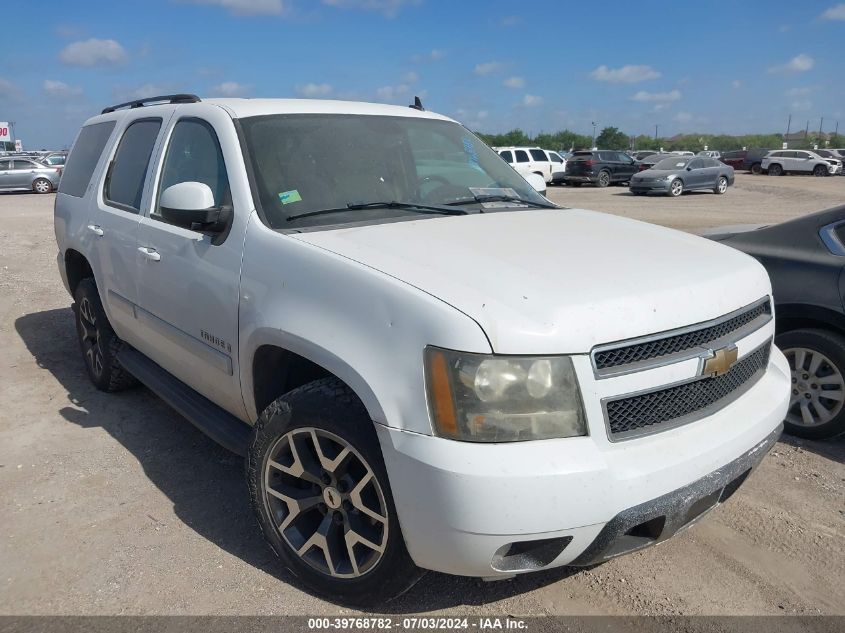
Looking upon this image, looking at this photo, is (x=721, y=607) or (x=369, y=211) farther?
(x=369, y=211)

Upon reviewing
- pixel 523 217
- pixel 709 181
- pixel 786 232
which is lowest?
pixel 709 181

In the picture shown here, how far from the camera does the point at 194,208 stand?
2.96 m

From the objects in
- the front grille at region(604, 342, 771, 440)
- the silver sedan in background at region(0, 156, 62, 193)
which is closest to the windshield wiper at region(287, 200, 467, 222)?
the front grille at region(604, 342, 771, 440)

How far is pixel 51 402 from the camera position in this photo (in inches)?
191

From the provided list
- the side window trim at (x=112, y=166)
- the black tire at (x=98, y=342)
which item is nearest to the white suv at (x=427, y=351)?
the side window trim at (x=112, y=166)

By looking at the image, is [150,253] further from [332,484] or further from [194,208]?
[332,484]

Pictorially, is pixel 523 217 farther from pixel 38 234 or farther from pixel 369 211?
pixel 38 234

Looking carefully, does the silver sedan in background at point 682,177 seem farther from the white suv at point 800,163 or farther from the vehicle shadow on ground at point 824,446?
the vehicle shadow on ground at point 824,446

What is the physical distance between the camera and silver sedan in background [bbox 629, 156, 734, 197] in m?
25.5

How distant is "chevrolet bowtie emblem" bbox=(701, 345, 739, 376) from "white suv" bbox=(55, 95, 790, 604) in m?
0.02

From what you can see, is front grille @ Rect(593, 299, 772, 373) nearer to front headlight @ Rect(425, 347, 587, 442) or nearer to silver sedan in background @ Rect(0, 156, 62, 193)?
front headlight @ Rect(425, 347, 587, 442)

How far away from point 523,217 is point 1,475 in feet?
10.4

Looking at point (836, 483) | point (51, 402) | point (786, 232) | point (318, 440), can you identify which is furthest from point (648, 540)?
point (51, 402)

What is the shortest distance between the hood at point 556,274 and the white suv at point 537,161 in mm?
24299
